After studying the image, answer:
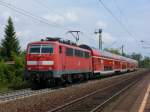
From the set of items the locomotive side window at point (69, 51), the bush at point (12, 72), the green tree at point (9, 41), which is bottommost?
the bush at point (12, 72)

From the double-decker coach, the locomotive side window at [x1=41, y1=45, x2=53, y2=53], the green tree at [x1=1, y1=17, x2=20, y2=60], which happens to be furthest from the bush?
the green tree at [x1=1, y1=17, x2=20, y2=60]

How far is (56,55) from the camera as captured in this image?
2827 cm

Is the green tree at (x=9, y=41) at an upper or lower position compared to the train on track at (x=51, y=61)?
upper

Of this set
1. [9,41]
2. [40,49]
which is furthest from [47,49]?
[9,41]

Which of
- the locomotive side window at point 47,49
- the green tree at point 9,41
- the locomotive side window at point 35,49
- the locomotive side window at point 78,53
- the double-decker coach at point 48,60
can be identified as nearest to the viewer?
the double-decker coach at point 48,60

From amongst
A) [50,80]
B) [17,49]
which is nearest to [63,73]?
[50,80]

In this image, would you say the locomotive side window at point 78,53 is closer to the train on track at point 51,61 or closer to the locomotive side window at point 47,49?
the train on track at point 51,61

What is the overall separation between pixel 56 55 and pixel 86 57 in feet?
33.7

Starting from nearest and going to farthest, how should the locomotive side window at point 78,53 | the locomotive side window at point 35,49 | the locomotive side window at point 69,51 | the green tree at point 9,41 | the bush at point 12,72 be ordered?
the locomotive side window at point 35,49 < the locomotive side window at point 69,51 < the locomotive side window at point 78,53 < the bush at point 12,72 < the green tree at point 9,41

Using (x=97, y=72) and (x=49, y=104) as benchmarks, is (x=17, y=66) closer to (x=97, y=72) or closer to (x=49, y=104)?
(x=97, y=72)

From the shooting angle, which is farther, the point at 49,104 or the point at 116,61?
the point at 116,61

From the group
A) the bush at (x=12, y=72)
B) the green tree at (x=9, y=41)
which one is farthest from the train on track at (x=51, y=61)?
the green tree at (x=9, y=41)

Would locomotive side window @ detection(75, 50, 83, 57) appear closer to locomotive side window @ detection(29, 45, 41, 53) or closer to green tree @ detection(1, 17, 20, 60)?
locomotive side window @ detection(29, 45, 41, 53)

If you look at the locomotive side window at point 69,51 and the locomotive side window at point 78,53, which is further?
the locomotive side window at point 78,53
